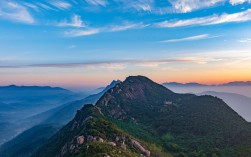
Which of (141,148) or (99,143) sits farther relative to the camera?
(141,148)

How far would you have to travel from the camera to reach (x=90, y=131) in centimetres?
15112

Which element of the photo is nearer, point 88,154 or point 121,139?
point 88,154

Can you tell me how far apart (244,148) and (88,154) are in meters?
99.9

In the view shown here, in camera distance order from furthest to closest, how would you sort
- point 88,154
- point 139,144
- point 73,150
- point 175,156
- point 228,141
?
1. point 228,141
2. point 175,156
3. point 139,144
4. point 73,150
5. point 88,154

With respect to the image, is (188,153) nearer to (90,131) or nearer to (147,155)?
(147,155)

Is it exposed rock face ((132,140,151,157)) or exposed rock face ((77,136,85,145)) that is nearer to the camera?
exposed rock face ((77,136,85,145))

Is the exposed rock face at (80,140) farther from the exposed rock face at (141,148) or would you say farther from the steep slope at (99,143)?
the exposed rock face at (141,148)

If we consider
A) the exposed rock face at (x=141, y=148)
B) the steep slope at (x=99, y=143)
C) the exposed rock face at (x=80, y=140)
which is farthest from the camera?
the exposed rock face at (x=141, y=148)

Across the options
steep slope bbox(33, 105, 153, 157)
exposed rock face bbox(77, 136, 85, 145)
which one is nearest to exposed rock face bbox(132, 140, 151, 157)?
steep slope bbox(33, 105, 153, 157)

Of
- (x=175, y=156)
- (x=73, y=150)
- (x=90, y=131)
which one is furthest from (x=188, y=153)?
(x=73, y=150)

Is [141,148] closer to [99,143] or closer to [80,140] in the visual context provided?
[99,143]

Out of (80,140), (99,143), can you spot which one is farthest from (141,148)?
(80,140)

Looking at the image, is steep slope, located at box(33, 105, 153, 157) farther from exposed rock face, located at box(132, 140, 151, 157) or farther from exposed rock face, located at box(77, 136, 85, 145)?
exposed rock face, located at box(132, 140, 151, 157)

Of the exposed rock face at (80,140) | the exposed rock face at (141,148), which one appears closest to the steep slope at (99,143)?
the exposed rock face at (80,140)
